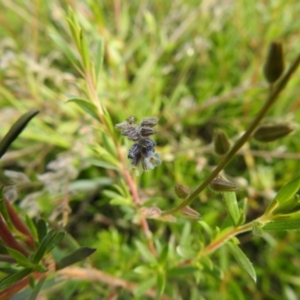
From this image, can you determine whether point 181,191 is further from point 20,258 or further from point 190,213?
point 20,258

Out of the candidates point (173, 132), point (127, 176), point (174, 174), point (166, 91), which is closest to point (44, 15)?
point (166, 91)

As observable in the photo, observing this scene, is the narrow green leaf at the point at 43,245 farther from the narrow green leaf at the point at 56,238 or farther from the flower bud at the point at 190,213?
the flower bud at the point at 190,213

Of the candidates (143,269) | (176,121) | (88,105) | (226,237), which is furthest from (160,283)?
(176,121)

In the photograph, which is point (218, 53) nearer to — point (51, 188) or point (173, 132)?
point (173, 132)

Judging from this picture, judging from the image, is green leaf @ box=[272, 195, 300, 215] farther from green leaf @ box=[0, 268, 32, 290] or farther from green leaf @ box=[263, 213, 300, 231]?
green leaf @ box=[0, 268, 32, 290]

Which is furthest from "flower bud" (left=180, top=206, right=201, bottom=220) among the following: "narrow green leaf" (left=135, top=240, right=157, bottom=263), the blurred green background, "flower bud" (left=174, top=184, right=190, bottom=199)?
the blurred green background

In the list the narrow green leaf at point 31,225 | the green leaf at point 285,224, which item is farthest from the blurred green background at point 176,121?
the green leaf at point 285,224
